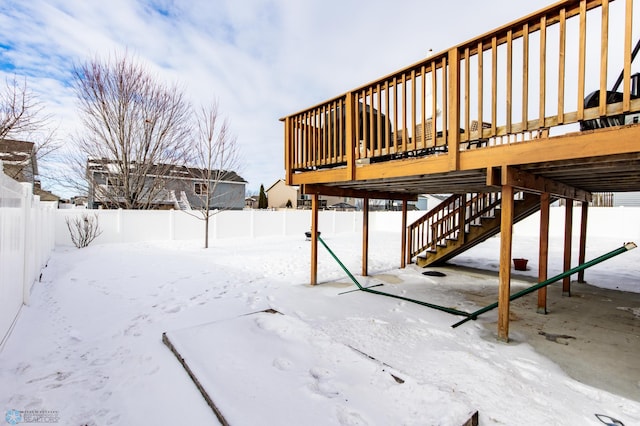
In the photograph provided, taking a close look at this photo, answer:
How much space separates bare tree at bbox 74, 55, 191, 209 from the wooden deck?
32.1 feet

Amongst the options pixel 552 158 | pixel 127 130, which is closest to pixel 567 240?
pixel 552 158

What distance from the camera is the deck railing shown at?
230 centimetres

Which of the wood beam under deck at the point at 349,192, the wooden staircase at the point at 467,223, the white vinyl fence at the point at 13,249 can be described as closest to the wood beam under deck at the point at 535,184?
the wooden staircase at the point at 467,223

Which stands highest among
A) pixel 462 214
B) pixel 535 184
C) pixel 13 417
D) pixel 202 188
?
pixel 202 188

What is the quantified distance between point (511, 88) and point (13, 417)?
4534mm

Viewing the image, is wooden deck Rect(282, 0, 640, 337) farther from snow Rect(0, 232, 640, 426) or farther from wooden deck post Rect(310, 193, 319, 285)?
snow Rect(0, 232, 640, 426)

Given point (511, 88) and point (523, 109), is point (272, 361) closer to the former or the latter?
point (523, 109)

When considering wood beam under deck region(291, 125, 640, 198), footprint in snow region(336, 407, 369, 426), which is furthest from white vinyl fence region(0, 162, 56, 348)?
wood beam under deck region(291, 125, 640, 198)

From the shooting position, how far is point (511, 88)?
8.92ft

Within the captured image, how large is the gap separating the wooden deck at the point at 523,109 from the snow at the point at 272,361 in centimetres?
119

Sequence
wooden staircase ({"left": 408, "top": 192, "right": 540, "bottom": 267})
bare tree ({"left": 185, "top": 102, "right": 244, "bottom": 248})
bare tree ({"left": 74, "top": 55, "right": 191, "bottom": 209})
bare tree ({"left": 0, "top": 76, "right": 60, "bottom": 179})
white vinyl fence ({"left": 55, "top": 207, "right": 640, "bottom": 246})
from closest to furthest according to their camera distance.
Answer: wooden staircase ({"left": 408, "top": 192, "right": 540, "bottom": 267})
bare tree ({"left": 0, "top": 76, "right": 60, "bottom": 179})
white vinyl fence ({"left": 55, "top": 207, "right": 640, "bottom": 246})
bare tree ({"left": 185, "top": 102, "right": 244, "bottom": 248})
bare tree ({"left": 74, "top": 55, "right": 191, "bottom": 209})

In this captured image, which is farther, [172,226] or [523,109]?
[172,226]

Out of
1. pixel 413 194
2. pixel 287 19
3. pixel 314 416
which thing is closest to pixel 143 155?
pixel 287 19

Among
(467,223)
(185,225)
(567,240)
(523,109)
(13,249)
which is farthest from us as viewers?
(185,225)
